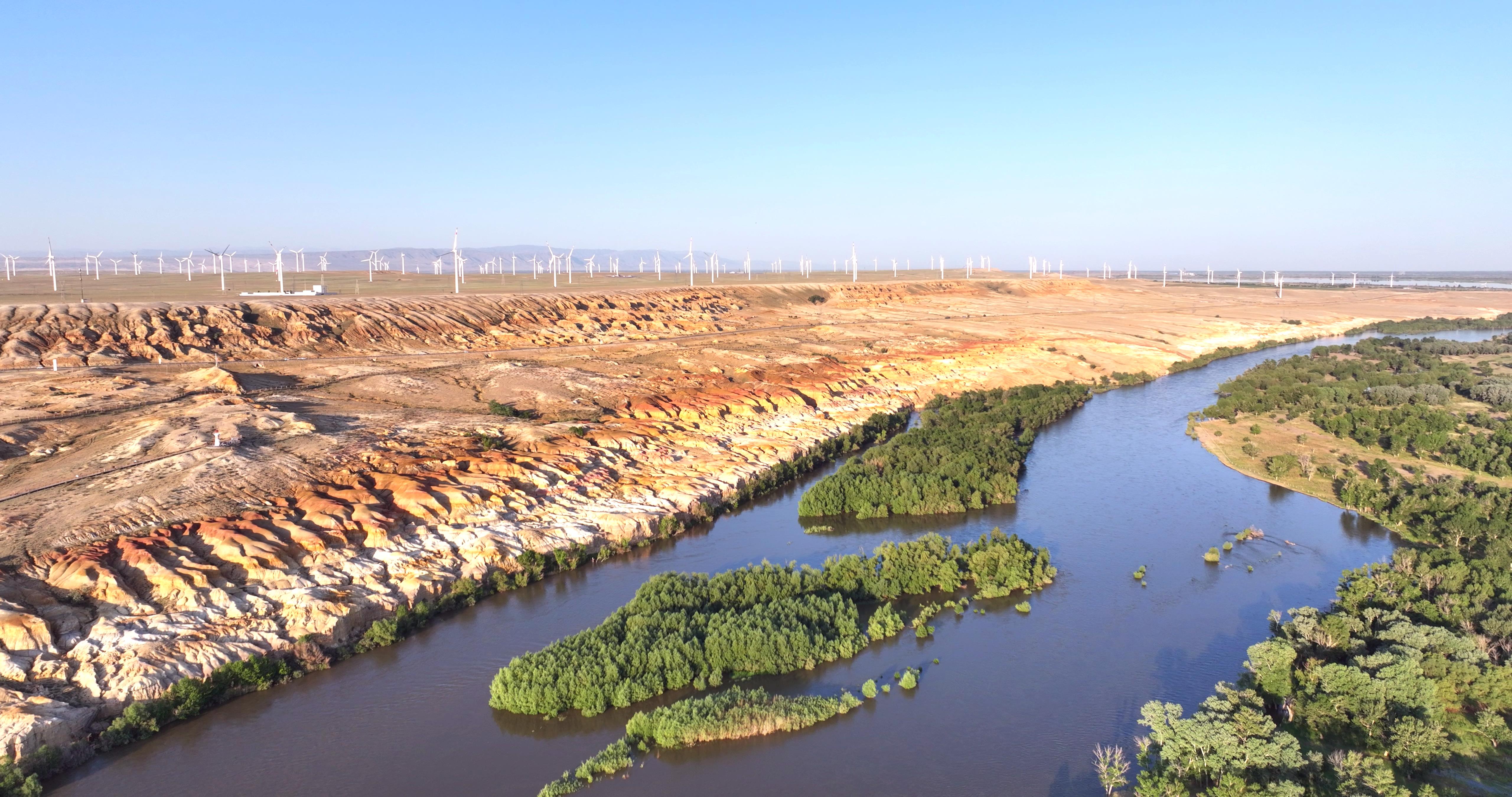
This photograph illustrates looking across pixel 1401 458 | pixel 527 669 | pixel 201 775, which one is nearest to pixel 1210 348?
pixel 1401 458

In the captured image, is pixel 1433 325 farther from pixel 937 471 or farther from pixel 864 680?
pixel 864 680

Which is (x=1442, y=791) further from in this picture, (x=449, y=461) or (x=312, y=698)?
(x=449, y=461)

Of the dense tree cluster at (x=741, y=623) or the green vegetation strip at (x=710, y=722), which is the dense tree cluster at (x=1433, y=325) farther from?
the green vegetation strip at (x=710, y=722)

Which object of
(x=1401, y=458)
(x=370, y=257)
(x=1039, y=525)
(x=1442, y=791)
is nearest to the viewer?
(x=1442, y=791)

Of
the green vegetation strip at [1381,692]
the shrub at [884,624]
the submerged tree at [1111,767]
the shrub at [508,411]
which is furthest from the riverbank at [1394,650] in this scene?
the shrub at [508,411]

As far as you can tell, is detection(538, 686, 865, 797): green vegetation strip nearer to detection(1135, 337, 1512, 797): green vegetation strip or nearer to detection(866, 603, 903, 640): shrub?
detection(866, 603, 903, 640): shrub

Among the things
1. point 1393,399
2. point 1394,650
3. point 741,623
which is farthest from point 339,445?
point 1393,399
